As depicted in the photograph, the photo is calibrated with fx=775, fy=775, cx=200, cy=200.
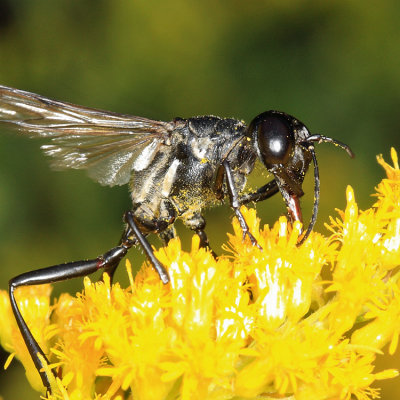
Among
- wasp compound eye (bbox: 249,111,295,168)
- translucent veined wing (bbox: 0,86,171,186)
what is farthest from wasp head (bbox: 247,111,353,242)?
translucent veined wing (bbox: 0,86,171,186)

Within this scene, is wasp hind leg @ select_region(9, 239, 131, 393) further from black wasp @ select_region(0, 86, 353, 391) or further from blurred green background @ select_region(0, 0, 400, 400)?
blurred green background @ select_region(0, 0, 400, 400)

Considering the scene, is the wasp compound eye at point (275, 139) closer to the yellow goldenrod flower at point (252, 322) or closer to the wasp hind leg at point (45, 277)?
the yellow goldenrod flower at point (252, 322)

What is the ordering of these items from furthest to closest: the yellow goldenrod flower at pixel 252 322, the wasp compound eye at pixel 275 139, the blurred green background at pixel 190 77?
the blurred green background at pixel 190 77 < the wasp compound eye at pixel 275 139 < the yellow goldenrod flower at pixel 252 322

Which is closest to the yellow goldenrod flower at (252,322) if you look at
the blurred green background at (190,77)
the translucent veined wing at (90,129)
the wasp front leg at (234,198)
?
the wasp front leg at (234,198)

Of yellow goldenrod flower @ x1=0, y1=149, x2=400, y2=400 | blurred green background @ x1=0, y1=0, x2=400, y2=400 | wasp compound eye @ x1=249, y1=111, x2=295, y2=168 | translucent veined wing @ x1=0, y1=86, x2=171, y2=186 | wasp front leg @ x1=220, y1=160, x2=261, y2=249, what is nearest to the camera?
yellow goldenrod flower @ x1=0, y1=149, x2=400, y2=400

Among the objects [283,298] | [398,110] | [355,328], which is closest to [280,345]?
[283,298]

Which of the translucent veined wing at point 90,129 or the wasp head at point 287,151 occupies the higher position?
the translucent veined wing at point 90,129
